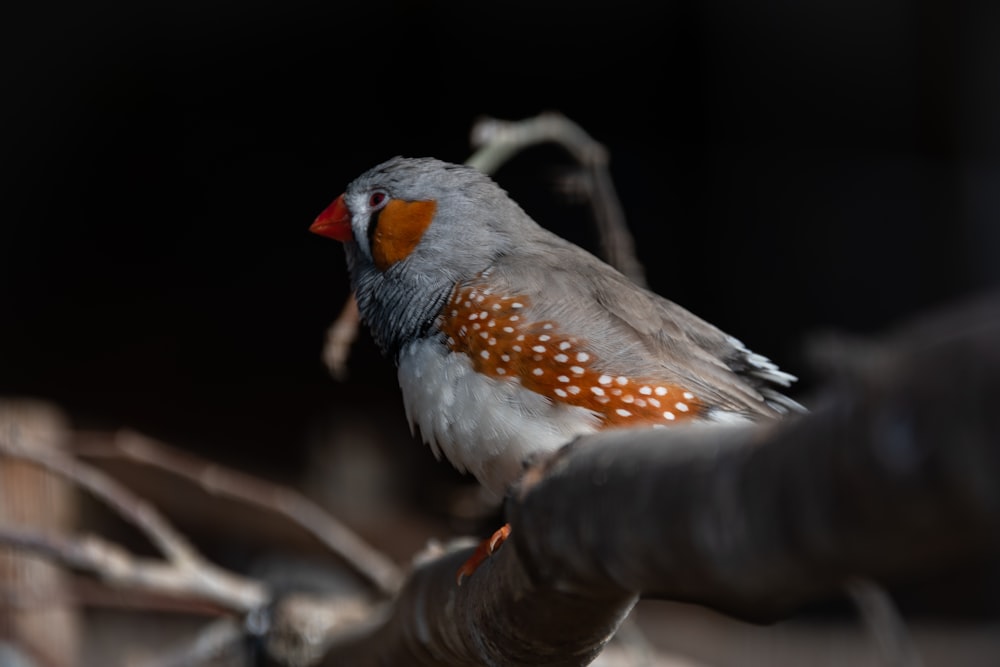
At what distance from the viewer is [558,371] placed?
1.89 meters

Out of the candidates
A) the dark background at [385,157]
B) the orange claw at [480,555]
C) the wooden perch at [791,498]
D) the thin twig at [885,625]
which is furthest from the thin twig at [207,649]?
the dark background at [385,157]

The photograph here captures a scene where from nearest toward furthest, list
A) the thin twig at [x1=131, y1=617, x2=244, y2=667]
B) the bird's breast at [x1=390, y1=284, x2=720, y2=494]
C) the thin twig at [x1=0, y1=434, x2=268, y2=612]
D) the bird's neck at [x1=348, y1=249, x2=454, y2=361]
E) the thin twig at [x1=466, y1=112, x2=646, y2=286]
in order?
the bird's breast at [x1=390, y1=284, x2=720, y2=494] < the bird's neck at [x1=348, y1=249, x2=454, y2=361] < the thin twig at [x1=466, y1=112, x2=646, y2=286] < the thin twig at [x1=0, y1=434, x2=268, y2=612] < the thin twig at [x1=131, y1=617, x2=244, y2=667]

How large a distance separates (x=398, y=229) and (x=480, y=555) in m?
0.70

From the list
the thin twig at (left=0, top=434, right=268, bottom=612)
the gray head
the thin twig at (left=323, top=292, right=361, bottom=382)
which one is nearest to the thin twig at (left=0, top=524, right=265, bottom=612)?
the thin twig at (left=0, top=434, right=268, bottom=612)

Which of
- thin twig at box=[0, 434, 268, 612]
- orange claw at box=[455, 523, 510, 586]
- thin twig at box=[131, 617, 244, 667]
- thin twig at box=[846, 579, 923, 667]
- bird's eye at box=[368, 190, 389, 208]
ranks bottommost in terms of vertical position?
thin twig at box=[131, 617, 244, 667]

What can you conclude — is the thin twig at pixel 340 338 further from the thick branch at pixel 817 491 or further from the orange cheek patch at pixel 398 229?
the thick branch at pixel 817 491

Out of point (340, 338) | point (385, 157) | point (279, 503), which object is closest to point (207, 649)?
point (279, 503)

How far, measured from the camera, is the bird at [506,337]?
188 cm

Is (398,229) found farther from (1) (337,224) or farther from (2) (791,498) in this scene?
(2) (791,498)

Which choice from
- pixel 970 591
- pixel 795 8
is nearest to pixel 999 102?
pixel 795 8

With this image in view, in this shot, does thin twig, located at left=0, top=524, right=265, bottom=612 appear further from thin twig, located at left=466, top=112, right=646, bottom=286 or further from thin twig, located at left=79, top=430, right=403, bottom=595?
thin twig, located at left=466, top=112, right=646, bottom=286

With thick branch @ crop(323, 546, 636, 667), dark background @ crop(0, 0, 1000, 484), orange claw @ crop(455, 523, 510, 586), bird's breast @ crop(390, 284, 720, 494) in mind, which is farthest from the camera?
dark background @ crop(0, 0, 1000, 484)

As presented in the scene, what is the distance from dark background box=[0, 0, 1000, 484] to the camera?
13.9ft

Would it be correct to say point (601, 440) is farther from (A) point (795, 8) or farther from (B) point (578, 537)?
(A) point (795, 8)
